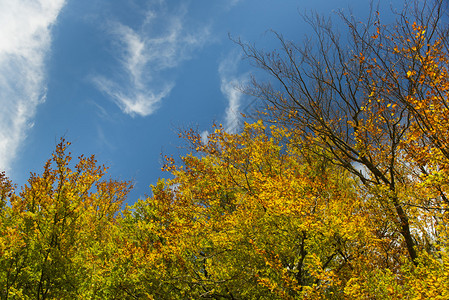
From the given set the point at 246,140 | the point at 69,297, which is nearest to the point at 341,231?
the point at 69,297

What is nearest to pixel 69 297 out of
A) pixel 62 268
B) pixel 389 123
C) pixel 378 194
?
pixel 62 268

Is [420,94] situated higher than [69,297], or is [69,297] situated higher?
[420,94]

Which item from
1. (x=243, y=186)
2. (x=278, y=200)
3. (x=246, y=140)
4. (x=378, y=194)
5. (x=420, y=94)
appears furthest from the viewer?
(x=246, y=140)

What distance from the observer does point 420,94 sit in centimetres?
732

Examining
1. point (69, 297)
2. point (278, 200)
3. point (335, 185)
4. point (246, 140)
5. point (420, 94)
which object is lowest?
point (69, 297)

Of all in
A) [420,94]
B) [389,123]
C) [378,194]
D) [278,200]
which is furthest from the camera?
[389,123]

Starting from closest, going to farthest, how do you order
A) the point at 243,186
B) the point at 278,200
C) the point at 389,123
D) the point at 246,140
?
1. the point at 278,200
2. the point at 389,123
3. the point at 243,186
4. the point at 246,140

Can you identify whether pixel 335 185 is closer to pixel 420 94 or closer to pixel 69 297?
pixel 420 94

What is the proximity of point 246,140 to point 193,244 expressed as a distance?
602 centimetres

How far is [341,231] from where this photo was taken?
227 inches

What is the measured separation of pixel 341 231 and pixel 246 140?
729cm

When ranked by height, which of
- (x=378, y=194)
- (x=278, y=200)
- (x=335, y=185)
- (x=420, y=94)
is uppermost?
(x=420, y=94)

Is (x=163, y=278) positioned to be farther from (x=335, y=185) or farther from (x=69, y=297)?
(x=335, y=185)

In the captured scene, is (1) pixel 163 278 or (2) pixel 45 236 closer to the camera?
(2) pixel 45 236
